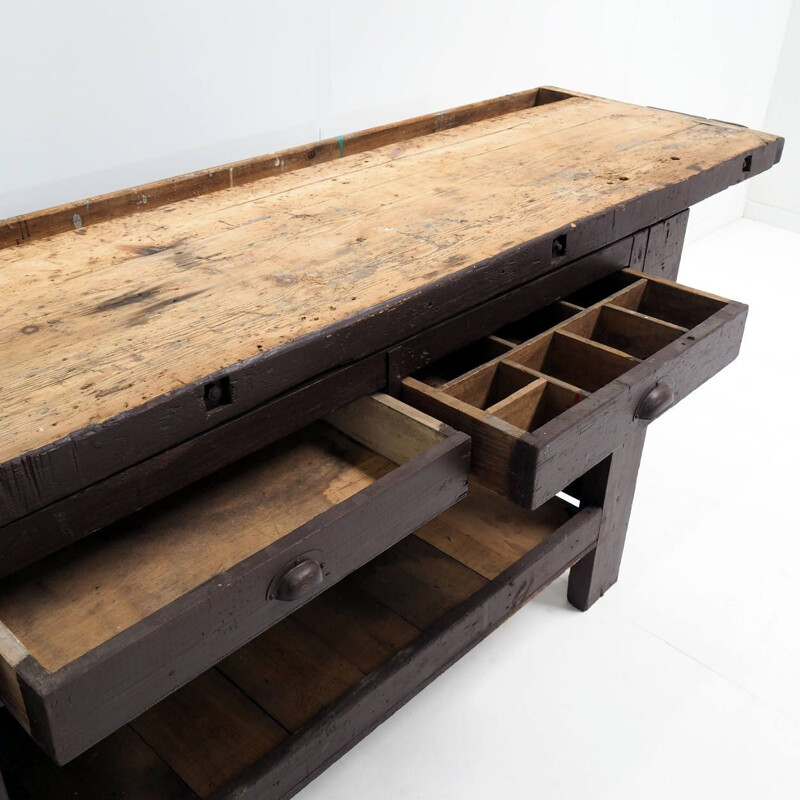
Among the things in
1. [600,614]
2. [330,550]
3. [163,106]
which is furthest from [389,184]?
[600,614]

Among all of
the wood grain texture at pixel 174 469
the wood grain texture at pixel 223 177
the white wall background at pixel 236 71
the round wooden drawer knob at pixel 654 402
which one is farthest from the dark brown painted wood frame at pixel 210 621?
the white wall background at pixel 236 71

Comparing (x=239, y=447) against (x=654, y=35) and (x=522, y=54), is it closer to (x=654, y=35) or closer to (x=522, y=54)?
(x=522, y=54)

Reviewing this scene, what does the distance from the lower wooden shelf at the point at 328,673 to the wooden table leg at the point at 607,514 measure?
44 millimetres

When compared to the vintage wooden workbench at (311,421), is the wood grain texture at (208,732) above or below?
below

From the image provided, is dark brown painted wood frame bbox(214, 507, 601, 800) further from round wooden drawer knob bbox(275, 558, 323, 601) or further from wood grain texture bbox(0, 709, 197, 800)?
round wooden drawer knob bbox(275, 558, 323, 601)

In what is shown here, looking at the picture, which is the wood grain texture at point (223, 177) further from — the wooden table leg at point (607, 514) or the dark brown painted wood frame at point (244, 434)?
the wooden table leg at point (607, 514)

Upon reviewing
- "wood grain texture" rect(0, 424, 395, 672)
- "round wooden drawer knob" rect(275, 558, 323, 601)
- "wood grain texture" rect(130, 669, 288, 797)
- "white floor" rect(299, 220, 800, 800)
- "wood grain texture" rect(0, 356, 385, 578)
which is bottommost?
"white floor" rect(299, 220, 800, 800)

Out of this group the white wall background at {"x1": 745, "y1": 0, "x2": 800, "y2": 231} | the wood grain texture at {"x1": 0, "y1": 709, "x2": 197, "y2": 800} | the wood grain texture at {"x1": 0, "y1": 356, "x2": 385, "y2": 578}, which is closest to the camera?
the wood grain texture at {"x1": 0, "y1": 356, "x2": 385, "y2": 578}

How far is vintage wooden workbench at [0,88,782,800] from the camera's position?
956mm

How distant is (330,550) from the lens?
1005mm

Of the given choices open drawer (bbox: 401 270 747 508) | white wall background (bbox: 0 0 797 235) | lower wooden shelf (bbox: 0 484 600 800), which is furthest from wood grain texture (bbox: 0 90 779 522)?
lower wooden shelf (bbox: 0 484 600 800)

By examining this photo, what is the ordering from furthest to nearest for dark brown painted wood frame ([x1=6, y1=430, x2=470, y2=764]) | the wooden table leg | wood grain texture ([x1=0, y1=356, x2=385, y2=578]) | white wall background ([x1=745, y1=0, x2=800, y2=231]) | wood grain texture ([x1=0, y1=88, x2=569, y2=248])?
1. white wall background ([x1=745, y1=0, x2=800, y2=231])
2. the wooden table leg
3. wood grain texture ([x1=0, y1=88, x2=569, y2=248])
4. wood grain texture ([x1=0, y1=356, x2=385, y2=578])
5. dark brown painted wood frame ([x1=6, y1=430, x2=470, y2=764])

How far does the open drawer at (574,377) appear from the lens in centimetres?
115

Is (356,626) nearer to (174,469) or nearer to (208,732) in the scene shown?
(208,732)
